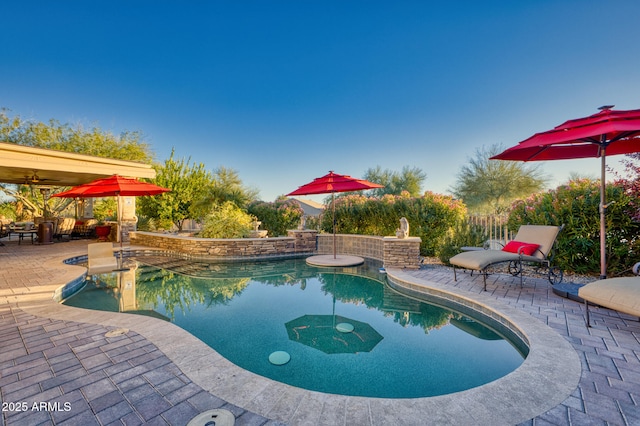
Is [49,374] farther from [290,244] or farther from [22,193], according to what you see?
[22,193]

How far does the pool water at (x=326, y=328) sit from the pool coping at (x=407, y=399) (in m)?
0.44

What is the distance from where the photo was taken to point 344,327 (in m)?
4.01

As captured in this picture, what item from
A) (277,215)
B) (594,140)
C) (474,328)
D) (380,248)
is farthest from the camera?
(277,215)

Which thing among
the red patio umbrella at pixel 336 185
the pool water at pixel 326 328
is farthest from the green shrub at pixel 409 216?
the pool water at pixel 326 328

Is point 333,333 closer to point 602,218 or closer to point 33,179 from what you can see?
point 602,218

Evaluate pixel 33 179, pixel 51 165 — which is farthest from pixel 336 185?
pixel 33 179

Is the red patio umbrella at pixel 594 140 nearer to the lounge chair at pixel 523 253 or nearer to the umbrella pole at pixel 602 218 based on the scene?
the umbrella pole at pixel 602 218

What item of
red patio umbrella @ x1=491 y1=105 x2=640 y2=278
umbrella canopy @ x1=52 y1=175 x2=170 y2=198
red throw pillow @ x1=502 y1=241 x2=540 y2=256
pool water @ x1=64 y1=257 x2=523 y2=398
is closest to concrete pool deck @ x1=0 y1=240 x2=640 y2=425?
pool water @ x1=64 y1=257 x2=523 y2=398

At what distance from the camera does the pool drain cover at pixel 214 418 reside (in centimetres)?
177

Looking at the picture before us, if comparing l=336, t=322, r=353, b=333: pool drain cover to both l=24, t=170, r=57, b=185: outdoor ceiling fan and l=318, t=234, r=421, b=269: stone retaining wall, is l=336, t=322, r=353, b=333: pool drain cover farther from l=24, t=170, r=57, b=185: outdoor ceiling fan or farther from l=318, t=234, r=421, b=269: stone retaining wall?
l=24, t=170, r=57, b=185: outdoor ceiling fan

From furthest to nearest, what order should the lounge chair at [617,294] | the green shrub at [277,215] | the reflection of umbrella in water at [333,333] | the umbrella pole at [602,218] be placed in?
1. the green shrub at [277,215]
2. the umbrella pole at [602,218]
3. the reflection of umbrella in water at [333,333]
4. the lounge chair at [617,294]

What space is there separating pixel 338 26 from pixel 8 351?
12.5 metres

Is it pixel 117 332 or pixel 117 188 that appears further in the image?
pixel 117 188

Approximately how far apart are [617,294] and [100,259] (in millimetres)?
9250
